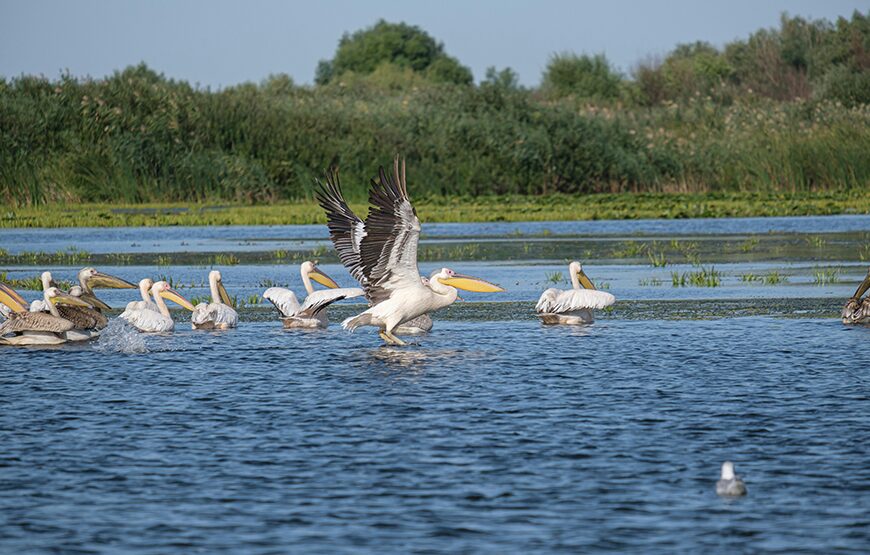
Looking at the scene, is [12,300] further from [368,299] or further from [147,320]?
[368,299]

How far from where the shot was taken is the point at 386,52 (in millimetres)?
83812

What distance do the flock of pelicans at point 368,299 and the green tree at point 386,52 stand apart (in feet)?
220

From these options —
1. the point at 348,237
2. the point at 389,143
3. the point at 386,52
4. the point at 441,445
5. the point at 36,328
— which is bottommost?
the point at 441,445

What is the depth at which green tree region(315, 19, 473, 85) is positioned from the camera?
8303cm

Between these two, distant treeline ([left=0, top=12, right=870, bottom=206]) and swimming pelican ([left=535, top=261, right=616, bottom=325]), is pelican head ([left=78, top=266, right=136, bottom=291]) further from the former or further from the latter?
distant treeline ([left=0, top=12, right=870, bottom=206])

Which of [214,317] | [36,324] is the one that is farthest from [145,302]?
[36,324]

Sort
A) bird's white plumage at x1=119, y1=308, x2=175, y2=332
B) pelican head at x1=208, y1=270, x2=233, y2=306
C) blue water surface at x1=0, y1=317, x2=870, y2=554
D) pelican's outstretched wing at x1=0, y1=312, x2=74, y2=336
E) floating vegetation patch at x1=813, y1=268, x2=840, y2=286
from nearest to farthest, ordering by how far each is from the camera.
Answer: blue water surface at x1=0, y1=317, x2=870, y2=554 → pelican's outstretched wing at x1=0, y1=312, x2=74, y2=336 → bird's white plumage at x1=119, y1=308, x2=175, y2=332 → pelican head at x1=208, y1=270, x2=233, y2=306 → floating vegetation patch at x1=813, y1=268, x2=840, y2=286

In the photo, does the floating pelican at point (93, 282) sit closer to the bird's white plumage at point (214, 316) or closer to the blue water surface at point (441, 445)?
the bird's white plumage at point (214, 316)

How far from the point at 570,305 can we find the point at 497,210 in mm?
16784

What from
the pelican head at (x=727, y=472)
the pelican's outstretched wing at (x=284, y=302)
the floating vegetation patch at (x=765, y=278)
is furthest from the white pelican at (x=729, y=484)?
the floating vegetation patch at (x=765, y=278)

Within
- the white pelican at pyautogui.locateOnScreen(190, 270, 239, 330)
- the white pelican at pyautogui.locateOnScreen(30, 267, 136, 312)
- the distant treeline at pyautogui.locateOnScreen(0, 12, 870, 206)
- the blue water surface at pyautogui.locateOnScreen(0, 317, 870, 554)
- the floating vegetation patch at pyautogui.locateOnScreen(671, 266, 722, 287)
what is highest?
the distant treeline at pyautogui.locateOnScreen(0, 12, 870, 206)

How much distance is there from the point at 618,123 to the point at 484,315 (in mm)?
21831

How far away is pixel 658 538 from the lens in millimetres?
6125

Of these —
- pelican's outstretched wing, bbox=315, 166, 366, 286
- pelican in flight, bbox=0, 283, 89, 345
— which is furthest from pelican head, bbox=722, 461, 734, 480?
pelican in flight, bbox=0, 283, 89, 345
